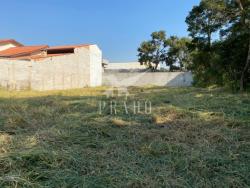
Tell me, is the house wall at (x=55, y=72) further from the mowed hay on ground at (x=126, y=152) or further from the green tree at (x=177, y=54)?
the mowed hay on ground at (x=126, y=152)

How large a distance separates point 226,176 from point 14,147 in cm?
202

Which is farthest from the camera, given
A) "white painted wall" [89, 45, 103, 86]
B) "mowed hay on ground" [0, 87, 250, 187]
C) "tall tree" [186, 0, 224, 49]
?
"white painted wall" [89, 45, 103, 86]

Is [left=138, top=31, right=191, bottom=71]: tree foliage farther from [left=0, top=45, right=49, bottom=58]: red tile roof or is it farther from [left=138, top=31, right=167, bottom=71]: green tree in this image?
[left=0, top=45, right=49, bottom=58]: red tile roof

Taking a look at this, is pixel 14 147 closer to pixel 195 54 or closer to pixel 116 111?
pixel 116 111

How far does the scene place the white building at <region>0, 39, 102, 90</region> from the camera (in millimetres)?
12992

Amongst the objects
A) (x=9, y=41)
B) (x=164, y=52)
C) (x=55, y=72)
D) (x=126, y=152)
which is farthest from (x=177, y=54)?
(x=126, y=152)

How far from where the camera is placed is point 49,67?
588 inches

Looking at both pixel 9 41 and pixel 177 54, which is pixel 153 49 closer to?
pixel 177 54

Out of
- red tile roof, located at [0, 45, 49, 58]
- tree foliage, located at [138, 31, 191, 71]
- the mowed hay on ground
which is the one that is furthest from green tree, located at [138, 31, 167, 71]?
the mowed hay on ground

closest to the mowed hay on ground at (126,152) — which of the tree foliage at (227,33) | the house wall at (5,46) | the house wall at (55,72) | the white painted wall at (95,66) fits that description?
the tree foliage at (227,33)

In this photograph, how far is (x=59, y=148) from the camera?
2.81 metres

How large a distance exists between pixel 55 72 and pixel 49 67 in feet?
1.72

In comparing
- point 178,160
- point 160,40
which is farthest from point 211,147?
point 160,40

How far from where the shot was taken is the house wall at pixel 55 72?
12.9 meters
